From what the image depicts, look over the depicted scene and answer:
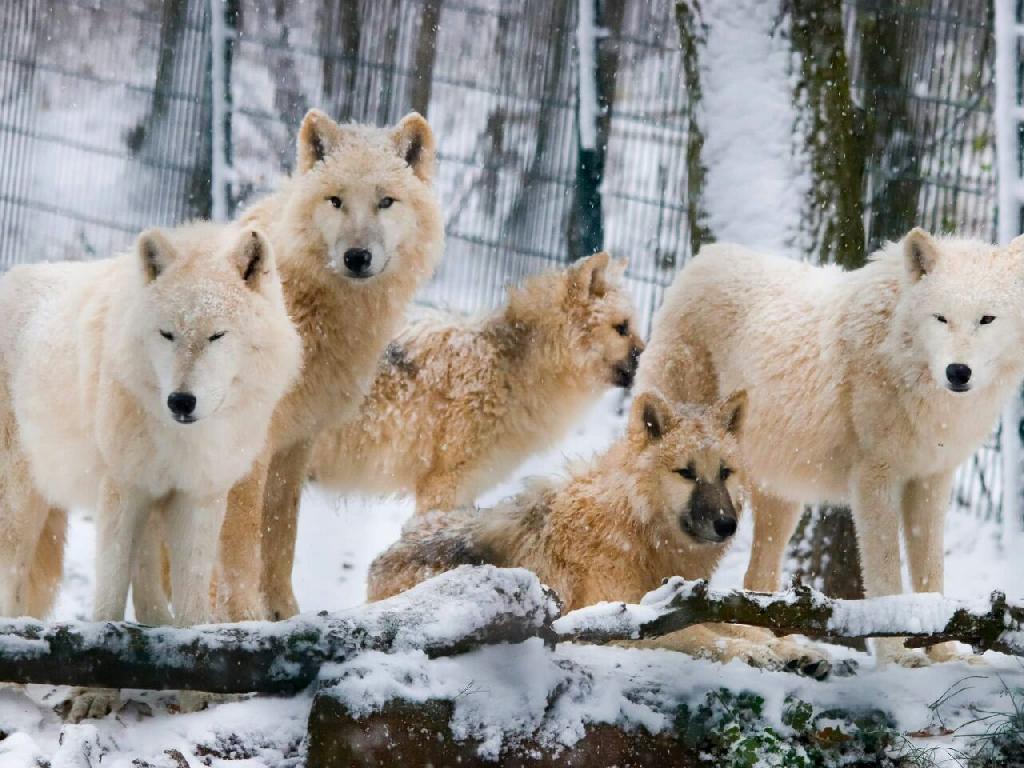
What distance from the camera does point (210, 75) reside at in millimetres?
9484

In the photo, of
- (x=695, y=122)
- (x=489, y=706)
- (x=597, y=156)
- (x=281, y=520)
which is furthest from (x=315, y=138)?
(x=597, y=156)

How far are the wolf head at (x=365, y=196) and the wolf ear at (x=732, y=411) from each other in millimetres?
1551

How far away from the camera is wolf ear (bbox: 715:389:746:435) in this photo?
5535 mm

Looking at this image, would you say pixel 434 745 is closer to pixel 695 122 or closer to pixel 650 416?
pixel 650 416

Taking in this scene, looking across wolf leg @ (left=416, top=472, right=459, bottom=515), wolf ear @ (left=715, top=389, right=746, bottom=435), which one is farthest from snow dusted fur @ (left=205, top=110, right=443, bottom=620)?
wolf ear @ (left=715, top=389, right=746, bottom=435)

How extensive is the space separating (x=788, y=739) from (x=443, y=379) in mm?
3509

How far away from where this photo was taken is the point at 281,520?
632 cm

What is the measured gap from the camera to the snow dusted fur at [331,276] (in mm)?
5836

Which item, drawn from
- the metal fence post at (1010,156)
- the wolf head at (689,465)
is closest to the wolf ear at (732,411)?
the wolf head at (689,465)

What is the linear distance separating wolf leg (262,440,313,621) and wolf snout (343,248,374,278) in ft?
3.00

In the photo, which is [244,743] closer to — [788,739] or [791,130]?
[788,739]

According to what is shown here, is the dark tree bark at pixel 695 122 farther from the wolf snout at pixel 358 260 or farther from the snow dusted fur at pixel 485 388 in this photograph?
the wolf snout at pixel 358 260

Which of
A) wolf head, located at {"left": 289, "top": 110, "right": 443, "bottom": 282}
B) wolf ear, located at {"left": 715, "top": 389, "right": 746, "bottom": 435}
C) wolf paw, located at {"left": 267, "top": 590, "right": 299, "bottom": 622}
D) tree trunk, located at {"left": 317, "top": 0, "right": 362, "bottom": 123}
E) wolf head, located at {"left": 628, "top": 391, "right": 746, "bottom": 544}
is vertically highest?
tree trunk, located at {"left": 317, "top": 0, "right": 362, "bottom": 123}

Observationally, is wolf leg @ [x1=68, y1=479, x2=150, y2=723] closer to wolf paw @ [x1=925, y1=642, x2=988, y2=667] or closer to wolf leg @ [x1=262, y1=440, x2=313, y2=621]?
wolf leg @ [x1=262, y1=440, x2=313, y2=621]
